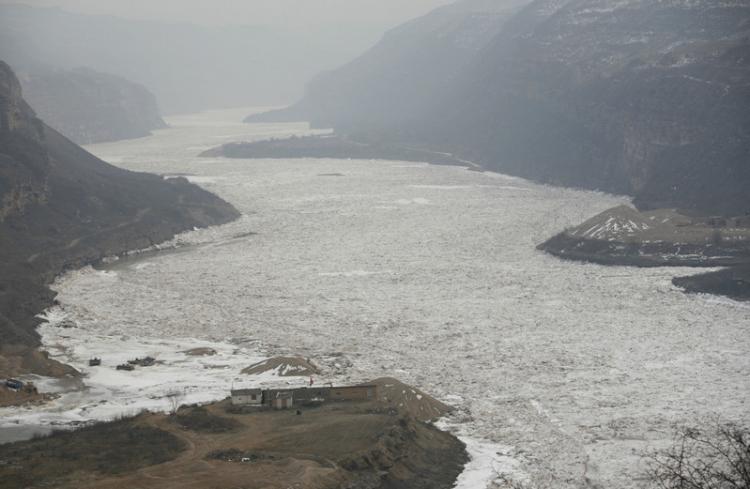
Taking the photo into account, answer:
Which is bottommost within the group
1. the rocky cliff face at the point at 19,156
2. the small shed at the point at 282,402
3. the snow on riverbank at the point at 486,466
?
the snow on riverbank at the point at 486,466

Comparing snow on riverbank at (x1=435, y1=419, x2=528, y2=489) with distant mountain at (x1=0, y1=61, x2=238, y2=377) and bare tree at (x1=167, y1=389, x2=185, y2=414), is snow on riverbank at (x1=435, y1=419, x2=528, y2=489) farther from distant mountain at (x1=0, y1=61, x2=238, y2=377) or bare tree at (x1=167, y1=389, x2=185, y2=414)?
distant mountain at (x1=0, y1=61, x2=238, y2=377)

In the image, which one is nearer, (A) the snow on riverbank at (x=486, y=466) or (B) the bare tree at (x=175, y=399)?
(A) the snow on riverbank at (x=486, y=466)

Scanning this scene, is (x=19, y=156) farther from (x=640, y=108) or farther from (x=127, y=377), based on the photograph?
(x=640, y=108)

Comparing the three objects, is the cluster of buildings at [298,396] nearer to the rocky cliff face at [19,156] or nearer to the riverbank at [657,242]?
the riverbank at [657,242]

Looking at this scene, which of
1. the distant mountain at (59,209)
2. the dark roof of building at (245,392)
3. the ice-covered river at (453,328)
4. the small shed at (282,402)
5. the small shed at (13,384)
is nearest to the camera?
the small shed at (282,402)

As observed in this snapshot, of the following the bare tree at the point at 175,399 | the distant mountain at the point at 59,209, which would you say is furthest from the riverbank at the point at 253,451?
the distant mountain at the point at 59,209

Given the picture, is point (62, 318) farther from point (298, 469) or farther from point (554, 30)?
point (554, 30)

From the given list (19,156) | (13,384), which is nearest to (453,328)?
(13,384)

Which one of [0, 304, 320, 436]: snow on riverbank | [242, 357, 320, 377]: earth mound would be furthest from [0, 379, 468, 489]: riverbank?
[242, 357, 320, 377]: earth mound
